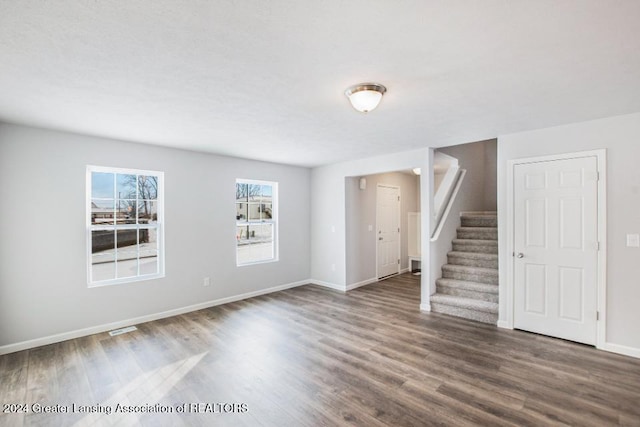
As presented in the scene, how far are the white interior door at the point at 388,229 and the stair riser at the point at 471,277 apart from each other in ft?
6.22

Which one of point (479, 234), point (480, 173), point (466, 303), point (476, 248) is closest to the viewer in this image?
point (466, 303)

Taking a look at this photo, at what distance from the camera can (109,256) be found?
12.6 feet

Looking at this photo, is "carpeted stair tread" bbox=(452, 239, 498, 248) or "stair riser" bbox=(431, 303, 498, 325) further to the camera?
"carpeted stair tread" bbox=(452, 239, 498, 248)

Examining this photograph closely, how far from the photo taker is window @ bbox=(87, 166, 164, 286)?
378cm

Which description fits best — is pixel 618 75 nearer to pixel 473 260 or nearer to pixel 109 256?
pixel 473 260

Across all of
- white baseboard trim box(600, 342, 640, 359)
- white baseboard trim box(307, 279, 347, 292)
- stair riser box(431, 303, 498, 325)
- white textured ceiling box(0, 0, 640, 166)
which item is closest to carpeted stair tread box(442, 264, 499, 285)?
stair riser box(431, 303, 498, 325)

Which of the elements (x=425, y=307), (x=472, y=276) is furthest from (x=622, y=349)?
(x=425, y=307)

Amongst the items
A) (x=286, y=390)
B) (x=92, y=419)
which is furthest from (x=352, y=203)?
(x=92, y=419)

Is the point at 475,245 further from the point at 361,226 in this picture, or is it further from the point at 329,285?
the point at 329,285

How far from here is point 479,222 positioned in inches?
213

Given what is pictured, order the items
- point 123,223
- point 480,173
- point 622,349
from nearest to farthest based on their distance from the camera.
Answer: point 622,349
point 123,223
point 480,173

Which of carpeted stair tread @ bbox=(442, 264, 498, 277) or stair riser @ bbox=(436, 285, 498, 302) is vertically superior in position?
carpeted stair tread @ bbox=(442, 264, 498, 277)

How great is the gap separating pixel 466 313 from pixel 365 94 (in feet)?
11.1

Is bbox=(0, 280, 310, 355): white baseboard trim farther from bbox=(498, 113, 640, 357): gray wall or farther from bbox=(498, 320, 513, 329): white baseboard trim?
bbox=(498, 113, 640, 357): gray wall
